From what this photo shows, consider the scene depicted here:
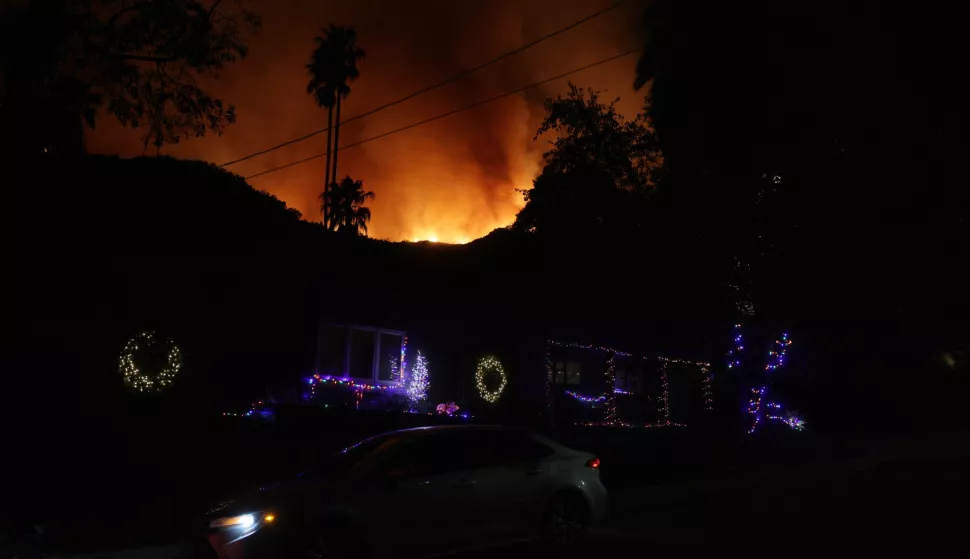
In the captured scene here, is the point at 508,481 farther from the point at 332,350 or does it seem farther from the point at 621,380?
the point at 621,380

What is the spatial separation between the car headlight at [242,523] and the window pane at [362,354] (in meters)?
12.0

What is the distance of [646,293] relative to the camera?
82.3ft

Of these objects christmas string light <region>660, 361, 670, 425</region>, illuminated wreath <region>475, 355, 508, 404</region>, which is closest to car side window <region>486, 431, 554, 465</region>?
illuminated wreath <region>475, 355, 508, 404</region>

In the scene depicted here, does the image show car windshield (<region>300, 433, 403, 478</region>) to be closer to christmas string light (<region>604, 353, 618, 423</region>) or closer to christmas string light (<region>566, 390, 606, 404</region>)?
christmas string light (<region>566, 390, 606, 404</region>)

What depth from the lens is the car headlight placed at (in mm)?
7480

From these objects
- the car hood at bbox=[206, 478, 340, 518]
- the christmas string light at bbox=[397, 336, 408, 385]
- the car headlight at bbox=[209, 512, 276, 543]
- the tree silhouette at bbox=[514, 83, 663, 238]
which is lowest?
the car headlight at bbox=[209, 512, 276, 543]

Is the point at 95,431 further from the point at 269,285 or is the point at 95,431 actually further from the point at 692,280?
the point at 692,280

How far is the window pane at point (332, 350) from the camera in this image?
19.0 metres

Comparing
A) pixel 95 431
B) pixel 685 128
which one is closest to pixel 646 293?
pixel 685 128

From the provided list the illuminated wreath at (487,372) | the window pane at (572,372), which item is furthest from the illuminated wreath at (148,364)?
the window pane at (572,372)

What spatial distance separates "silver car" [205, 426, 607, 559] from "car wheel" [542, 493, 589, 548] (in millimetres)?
11

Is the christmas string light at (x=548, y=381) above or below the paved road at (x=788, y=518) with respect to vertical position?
above

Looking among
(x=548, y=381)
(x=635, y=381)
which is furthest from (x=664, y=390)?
(x=548, y=381)

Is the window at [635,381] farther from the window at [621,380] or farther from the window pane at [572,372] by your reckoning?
the window pane at [572,372]
